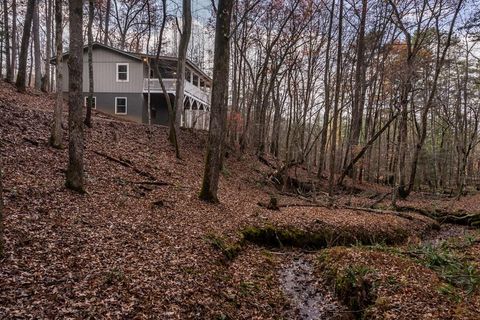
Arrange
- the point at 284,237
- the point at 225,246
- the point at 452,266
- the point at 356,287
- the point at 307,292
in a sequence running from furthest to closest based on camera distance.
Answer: the point at 284,237 → the point at 225,246 → the point at 307,292 → the point at 452,266 → the point at 356,287

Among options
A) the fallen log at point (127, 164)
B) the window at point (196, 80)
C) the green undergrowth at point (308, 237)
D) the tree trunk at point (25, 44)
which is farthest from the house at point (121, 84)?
the green undergrowth at point (308, 237)

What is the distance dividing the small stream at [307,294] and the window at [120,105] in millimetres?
22578

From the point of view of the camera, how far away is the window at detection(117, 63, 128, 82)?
2839 centimetres

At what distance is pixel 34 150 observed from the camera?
1173 centimetres

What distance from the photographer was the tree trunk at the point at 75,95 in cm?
884

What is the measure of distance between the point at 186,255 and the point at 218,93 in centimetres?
589

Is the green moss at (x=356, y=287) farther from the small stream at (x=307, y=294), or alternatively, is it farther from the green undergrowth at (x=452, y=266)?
the green undergrowth at (x=452, y=266)

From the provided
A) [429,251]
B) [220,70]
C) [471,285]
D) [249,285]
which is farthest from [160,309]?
[220,70]

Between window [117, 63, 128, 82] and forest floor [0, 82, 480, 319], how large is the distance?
1434 cm

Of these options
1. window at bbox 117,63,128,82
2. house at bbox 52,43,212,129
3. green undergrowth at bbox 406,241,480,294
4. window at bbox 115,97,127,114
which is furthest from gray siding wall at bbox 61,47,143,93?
green undergrowth at bbox 406,241,480,294

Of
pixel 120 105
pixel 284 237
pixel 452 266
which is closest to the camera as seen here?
pixel 452 266

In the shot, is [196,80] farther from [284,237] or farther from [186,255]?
[186,255]

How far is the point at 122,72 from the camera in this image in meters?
28.5

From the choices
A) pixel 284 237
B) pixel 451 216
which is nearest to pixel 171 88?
pixel 284 237
